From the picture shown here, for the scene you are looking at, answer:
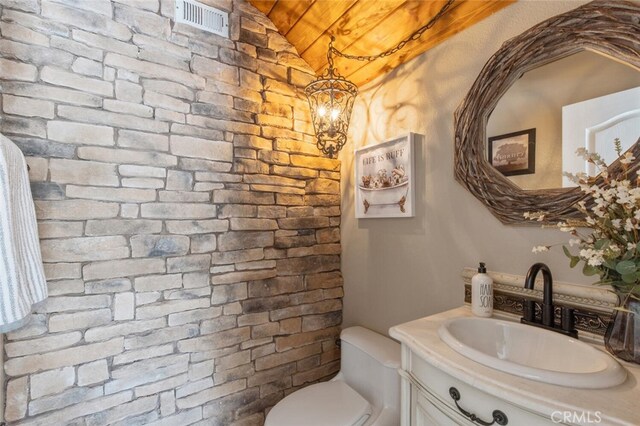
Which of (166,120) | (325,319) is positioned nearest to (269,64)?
(166,120)

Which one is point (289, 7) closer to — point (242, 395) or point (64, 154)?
point (64, 154)

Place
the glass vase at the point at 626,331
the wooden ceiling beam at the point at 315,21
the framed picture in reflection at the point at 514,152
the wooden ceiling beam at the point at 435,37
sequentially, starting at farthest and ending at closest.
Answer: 1. the wooden ceiling beam at the point at 315,21
2. the wooden ceiling beam at the point at 435,37
3. the framed picture in reflection at the point at 514,152
4. the glass vase at the point at 626,331

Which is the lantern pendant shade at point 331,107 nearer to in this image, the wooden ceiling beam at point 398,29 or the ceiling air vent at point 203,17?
the wooden ceiling beam at point 398,29

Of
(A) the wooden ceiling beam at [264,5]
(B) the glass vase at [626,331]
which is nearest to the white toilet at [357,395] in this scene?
(B) the glass vase at [626,331]

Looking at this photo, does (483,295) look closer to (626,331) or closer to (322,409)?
(626,331)

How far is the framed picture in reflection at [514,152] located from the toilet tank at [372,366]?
3.25 ft

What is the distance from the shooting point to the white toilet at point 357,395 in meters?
1.36

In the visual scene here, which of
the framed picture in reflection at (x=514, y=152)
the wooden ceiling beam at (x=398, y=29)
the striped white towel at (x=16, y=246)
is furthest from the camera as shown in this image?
the wooden ceiling beam at (x=398, y=29)

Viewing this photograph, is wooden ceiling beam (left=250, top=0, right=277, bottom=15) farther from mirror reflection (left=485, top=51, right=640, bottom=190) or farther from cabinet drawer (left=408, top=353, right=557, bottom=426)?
cabinet drawer (left=408, top=353, right=557, bottom=426)

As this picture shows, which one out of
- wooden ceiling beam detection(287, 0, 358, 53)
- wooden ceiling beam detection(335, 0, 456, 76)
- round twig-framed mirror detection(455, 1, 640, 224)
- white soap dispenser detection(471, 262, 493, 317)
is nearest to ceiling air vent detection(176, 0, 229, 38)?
wooden ceiling beam detection(287, 0, 358, 53)

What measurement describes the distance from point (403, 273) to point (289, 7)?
1.59 meters

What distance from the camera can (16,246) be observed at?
3.24 feet

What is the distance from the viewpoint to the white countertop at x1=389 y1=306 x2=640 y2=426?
0.60 meters

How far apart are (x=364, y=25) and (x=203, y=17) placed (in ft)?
2.77
